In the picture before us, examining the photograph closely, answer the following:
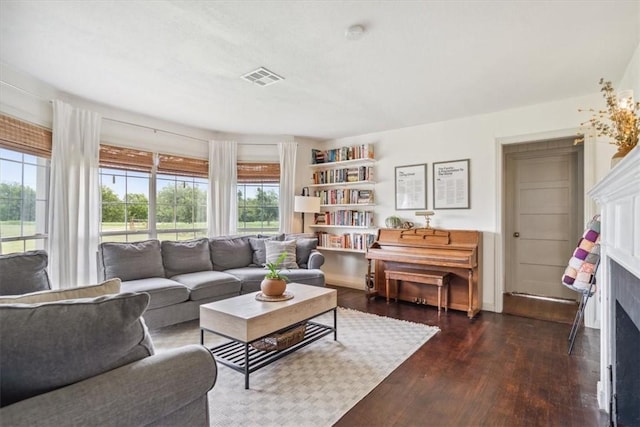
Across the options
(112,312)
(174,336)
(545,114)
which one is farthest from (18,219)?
(545,114)

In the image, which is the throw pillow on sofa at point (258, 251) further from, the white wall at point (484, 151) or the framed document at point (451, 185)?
the framed document at point (451, 185)

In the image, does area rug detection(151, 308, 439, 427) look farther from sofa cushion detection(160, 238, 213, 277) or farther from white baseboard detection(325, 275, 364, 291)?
white baseboard detection(325, 275, 364, 291)

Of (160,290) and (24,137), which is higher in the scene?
(24,137)

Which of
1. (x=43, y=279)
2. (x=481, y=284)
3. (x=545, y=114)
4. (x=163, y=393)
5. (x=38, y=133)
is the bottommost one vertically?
(x=481, y=284)

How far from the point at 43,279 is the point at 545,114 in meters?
4.81

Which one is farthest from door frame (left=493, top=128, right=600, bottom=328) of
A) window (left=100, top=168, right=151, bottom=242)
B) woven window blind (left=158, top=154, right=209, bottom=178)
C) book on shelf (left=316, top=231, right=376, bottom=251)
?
window (left=100, top=168, right=151, bottom=242)

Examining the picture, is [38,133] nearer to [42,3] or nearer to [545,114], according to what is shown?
[42,3]

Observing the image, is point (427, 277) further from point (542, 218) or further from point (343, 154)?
point (343, 154)

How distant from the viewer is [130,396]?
38.7 inches

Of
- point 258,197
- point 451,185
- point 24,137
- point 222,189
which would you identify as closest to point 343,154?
point 258,197

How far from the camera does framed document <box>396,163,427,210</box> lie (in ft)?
14.3

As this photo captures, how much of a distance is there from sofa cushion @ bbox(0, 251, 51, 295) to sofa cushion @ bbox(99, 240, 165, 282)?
1049 mm

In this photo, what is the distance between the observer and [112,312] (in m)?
1.02

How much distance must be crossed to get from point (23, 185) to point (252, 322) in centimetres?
275
